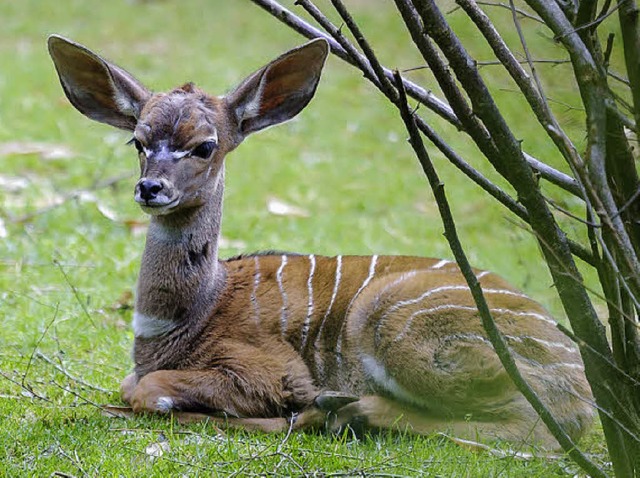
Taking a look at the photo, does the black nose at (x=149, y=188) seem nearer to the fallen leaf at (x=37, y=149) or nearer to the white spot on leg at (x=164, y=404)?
the white spot on leg at (x=164, y=404)

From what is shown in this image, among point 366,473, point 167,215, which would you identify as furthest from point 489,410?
point 167,215

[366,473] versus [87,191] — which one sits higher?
[87,191]

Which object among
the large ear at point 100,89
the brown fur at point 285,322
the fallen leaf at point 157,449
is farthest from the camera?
the large ear at point 100,89

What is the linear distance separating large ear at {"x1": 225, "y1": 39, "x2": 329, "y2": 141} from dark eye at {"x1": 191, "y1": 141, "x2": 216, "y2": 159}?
29cm

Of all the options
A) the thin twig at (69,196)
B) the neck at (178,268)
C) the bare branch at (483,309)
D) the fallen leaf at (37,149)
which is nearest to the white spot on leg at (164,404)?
the neck at (178,268)

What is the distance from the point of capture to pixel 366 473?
379cm

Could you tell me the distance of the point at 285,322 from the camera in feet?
16.0

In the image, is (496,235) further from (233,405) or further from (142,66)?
(142,66)

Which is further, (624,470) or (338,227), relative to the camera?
(338,227)

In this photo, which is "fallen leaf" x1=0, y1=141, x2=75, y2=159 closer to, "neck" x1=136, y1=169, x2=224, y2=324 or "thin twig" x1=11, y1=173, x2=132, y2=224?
"thin twig" x1=11, y1=173, x2=132, y2=224

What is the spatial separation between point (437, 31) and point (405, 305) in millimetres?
1793

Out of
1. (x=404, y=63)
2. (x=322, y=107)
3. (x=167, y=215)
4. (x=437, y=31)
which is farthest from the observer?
(x=404, y=63)

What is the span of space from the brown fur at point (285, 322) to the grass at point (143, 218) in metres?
0.20

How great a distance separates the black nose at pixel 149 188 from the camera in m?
4.38
